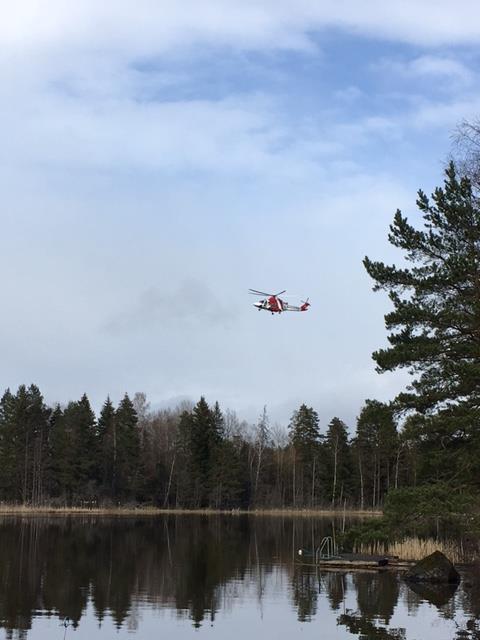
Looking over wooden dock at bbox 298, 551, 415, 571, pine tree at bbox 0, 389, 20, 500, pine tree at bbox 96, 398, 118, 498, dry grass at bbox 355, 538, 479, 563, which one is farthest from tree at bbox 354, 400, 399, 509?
wooden dock at bbox 298, 551, 415, 571

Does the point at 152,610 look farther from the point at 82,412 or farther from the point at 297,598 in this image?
the point at 82,412

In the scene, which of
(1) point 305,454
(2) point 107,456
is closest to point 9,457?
(2) point 107,456

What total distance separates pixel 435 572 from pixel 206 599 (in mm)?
9259

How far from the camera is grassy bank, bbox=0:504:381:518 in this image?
88.0m

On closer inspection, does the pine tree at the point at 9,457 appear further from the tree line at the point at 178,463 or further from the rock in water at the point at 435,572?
the rock in water at the point at 435,572

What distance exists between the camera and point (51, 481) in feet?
307

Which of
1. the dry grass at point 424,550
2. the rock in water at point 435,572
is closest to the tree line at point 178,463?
the dry grass at point 424,550

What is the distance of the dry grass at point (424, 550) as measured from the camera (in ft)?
121

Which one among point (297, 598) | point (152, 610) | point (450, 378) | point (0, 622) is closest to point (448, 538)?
point (297, 598)

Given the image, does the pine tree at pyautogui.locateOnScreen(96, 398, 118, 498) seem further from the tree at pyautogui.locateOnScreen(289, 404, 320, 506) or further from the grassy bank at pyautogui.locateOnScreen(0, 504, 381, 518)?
the tree at pyautogui.locateOnScreen(289, 404, 320, 506)

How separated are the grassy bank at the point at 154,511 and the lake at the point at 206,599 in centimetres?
4326

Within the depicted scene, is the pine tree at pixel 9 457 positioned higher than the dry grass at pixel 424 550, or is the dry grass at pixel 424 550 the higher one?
the pine tree at pixel 9 457

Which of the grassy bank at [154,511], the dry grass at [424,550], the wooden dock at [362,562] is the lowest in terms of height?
the grassy bank at [154,511]

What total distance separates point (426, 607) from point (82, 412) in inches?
2855
